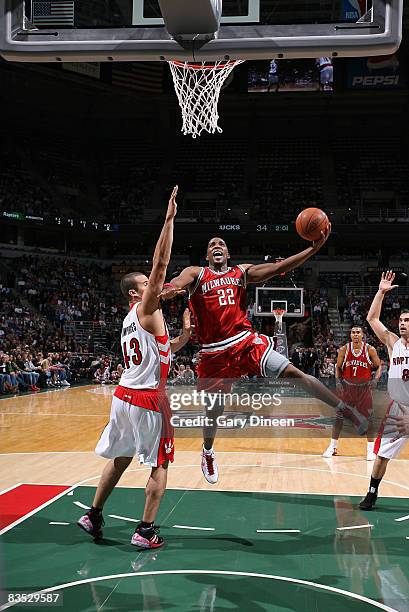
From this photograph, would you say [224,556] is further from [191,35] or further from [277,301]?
[277,301]

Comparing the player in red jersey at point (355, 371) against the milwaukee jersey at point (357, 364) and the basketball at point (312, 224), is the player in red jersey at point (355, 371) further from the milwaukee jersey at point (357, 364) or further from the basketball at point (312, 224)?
the basketball at point (312, 224)

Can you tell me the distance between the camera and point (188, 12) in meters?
3.50

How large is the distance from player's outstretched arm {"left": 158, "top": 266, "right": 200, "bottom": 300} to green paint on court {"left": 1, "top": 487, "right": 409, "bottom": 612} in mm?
2002

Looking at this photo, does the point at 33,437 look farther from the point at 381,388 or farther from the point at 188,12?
the point at 188,12

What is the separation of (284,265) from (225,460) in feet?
13.8

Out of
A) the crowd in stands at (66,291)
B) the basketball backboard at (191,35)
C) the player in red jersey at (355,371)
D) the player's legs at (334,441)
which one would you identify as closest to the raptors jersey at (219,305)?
the basketball backboard at (191,35)

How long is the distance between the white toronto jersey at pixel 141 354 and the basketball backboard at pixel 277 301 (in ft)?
47.6

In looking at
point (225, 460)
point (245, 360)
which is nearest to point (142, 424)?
point (245, 360)

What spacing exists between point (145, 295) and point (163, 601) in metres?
2.11

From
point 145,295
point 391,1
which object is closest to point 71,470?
point 145,295

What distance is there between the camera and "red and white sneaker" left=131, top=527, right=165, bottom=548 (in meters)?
4.86

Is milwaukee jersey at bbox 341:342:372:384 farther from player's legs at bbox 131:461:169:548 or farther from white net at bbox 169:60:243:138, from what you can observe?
player's legs at bbox 131:461:169:548

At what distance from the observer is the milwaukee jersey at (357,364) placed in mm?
8867

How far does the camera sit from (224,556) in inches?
188
